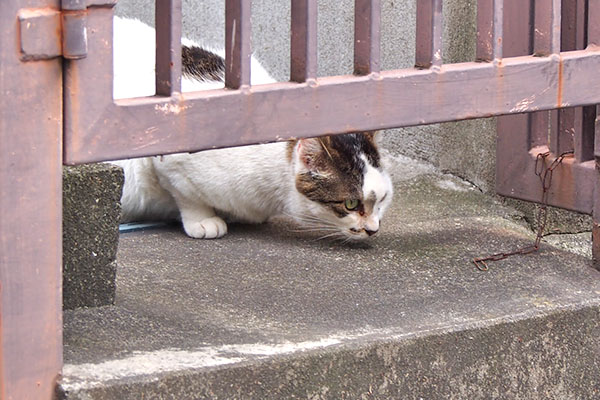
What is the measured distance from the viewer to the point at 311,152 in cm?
327

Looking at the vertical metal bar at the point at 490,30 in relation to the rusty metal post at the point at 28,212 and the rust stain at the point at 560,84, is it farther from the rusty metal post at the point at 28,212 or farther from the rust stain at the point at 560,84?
the rusty metal post at the point at 28,212

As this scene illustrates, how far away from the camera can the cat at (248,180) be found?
129 inches

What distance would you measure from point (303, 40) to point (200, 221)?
145 centimetres

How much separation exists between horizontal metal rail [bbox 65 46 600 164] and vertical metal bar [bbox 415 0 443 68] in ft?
0.09

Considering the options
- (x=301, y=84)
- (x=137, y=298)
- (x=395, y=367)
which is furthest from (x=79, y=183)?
(x=395, y=367)

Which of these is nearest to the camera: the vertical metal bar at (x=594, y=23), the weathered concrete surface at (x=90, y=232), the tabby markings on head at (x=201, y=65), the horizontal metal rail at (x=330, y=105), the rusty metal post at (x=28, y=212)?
the rusty metal post at (x=28, y=212)

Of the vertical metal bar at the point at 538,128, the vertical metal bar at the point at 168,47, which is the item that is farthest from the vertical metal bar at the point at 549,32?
the vertical metal bar at the point at 168,47

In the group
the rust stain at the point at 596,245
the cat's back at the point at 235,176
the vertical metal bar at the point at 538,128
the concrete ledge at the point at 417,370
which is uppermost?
the vertical metal bar at the point at 538,128

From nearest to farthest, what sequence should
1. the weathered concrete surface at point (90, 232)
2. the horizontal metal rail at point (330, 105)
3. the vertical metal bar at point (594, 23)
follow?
the horizontal metal rail at point (330, 105) < the weathered concrete surface at point (90, 232) < the vertical metal bar at point (594, 23)

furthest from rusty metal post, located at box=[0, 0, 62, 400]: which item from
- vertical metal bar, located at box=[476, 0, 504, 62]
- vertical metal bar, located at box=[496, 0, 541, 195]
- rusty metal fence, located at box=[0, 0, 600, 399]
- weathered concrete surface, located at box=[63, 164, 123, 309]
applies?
vertical metal bar, located at box=[496, 0, 541, 195]

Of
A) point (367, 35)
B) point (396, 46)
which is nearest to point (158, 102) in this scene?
point (367, 35)

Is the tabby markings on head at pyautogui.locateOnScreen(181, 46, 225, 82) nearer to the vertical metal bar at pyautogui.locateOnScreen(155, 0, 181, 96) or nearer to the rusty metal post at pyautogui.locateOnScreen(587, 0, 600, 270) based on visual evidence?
the rusty metal post at pyautogui.locateOnScreen(587, 0, 600, 270)

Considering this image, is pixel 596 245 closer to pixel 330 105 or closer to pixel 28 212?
pixel 330 105

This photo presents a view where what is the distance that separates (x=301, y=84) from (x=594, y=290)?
3.43 ft
